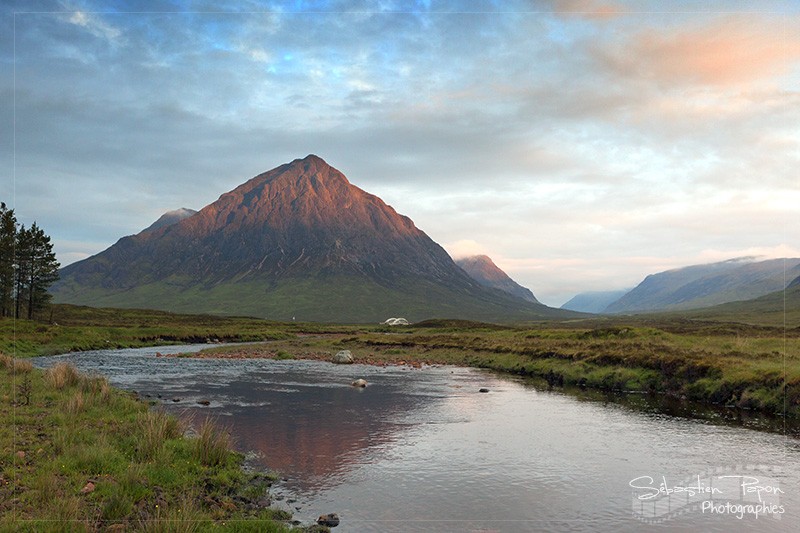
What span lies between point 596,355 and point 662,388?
10742 mm

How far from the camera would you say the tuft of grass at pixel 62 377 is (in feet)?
95.4

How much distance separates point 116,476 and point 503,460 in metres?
13.5

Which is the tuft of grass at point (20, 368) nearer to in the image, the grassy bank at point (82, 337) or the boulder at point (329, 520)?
the grassy bank at point (82, 337)

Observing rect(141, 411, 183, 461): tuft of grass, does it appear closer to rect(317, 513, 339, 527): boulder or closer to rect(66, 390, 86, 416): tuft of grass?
rect(66, 390, 86, 416): tuft of grass

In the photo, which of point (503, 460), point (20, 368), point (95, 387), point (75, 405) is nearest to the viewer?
point (503, 460)

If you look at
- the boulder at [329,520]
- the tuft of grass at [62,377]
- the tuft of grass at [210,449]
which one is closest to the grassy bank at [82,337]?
the tuft of grass at [62,377]

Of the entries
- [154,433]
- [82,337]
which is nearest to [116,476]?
[154,433]

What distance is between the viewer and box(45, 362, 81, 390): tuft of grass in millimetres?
29080

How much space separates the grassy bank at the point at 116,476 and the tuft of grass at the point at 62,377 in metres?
4.56

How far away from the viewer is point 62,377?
1180 inches

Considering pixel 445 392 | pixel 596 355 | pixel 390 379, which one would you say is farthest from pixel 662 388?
pixel 390 379

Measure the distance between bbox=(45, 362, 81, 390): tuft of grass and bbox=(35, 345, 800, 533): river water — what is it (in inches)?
184

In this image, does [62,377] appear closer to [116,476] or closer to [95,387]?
[95,387]

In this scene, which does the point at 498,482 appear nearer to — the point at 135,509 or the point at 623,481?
the point at 623,481
